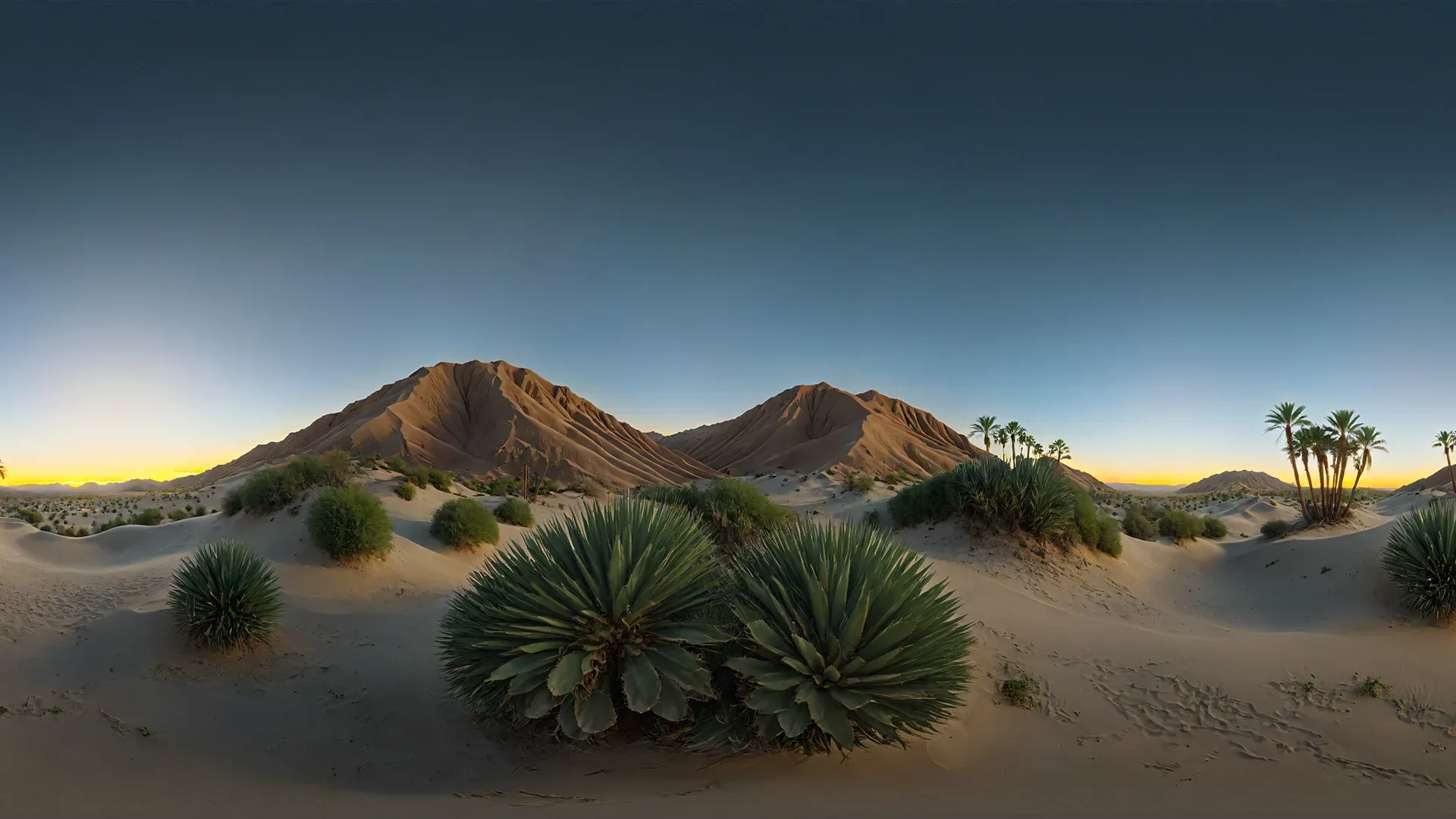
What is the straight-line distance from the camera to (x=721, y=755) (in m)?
5.93

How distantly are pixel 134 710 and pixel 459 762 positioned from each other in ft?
14.9

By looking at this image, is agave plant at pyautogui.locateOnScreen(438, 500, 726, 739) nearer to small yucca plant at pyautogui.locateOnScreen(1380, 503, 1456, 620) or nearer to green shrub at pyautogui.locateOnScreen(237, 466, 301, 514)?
small yucca plant at pyautogui.locateOnScreen(1380, 503, 1456, 620)

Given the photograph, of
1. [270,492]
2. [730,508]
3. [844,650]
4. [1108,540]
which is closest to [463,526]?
[270,492]

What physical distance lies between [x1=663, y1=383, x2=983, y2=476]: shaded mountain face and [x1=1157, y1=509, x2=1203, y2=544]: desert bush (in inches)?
2072

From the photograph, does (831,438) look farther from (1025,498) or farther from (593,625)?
(593,625)

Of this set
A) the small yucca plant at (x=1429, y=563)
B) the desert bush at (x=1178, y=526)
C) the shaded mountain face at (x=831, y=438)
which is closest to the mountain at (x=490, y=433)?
the shaded mountain face at (x=831, y=438)

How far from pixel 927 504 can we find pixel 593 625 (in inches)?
566

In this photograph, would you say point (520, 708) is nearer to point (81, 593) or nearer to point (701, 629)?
point (701, 629)

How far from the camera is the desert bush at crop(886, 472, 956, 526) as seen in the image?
18.3 meters

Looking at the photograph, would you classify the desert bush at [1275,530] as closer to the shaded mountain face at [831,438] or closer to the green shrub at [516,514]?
the green shrub at [516,514]

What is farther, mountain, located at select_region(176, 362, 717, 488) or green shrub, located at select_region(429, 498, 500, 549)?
mountain, located at select_region(176, 362, 717, 488)

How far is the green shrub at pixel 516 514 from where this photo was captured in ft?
79.1

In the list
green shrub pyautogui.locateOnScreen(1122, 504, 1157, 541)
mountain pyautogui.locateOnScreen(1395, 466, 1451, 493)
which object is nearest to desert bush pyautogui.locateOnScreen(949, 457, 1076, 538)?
green shrub pyautogui.locateOnScreen(1122, 504, 1157, 541)

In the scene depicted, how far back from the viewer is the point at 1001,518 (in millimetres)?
16797
